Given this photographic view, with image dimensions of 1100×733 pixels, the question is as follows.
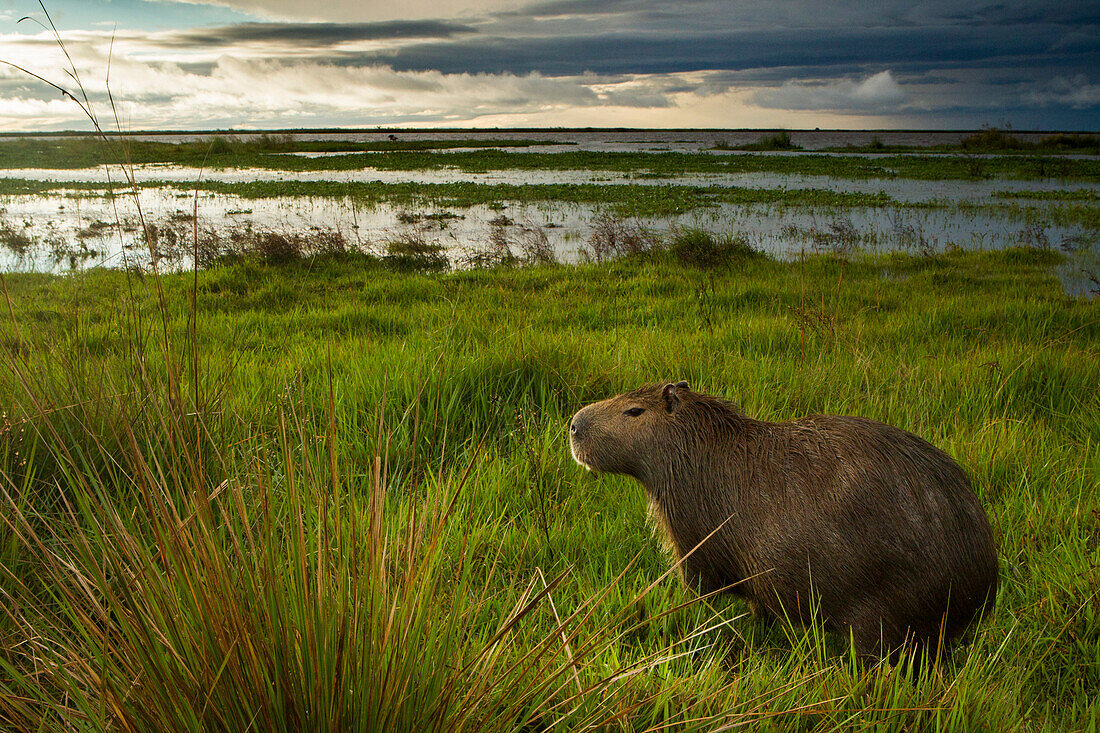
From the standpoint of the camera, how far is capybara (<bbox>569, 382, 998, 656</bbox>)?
2119 millimetres

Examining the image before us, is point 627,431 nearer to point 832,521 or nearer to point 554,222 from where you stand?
point 832,521

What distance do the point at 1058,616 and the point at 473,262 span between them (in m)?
9.72

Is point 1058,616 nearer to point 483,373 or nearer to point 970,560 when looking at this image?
point 970,560

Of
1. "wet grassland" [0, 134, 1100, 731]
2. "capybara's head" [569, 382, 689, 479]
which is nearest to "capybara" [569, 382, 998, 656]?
"capybara's head" [569, 382, 689, 479]

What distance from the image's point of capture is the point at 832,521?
7.12ft

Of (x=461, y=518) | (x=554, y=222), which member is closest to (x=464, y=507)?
(x=461, y=518)

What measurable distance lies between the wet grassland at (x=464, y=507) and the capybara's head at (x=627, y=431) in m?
0.39

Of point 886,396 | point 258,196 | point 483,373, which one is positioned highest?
point 258,196

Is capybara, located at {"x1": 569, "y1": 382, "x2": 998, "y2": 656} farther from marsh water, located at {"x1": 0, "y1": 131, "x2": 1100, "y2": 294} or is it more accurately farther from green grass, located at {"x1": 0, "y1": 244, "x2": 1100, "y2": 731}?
marsh water, located at {"x1": 0, "y1": 131, "x2": 1100, "y2": 294}

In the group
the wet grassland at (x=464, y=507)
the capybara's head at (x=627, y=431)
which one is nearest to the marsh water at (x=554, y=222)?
the wet grassland at (x=464, y=507)

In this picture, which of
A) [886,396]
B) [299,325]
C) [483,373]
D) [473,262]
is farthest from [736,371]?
[473,262]

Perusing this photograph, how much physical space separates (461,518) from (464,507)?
2.6 inches

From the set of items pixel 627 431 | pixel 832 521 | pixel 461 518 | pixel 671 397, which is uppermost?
pixel 671 397

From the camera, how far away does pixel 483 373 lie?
13.6 feet
